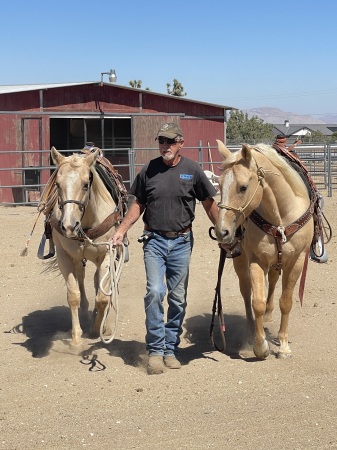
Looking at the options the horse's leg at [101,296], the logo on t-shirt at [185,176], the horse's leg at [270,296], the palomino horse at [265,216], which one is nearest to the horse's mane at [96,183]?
the horse's leg at [101,296]

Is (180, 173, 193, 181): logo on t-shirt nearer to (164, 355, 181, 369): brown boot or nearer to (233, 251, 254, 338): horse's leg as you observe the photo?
(233, 251, 254, 338): horse's leg

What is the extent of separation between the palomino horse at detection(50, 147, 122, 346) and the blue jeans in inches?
16.8

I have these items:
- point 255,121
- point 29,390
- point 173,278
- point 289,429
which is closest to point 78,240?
point 173,278

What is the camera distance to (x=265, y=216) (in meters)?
5.44

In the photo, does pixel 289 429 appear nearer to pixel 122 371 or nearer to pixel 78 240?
pixel 122 371

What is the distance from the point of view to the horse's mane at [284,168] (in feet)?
17.9

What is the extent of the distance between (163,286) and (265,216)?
94 centimetres

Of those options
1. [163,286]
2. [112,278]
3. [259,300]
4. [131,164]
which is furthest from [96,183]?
[131,164]

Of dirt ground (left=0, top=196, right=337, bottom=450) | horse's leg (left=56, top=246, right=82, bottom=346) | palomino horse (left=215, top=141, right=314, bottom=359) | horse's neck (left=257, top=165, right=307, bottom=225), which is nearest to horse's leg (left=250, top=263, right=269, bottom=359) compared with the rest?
palomino horse (left=215, top=141, right=314, bottom=359)

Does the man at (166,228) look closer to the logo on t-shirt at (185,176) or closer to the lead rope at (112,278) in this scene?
the logo on t-shirt at (185,176)

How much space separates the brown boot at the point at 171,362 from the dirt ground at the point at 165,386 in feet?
0.17

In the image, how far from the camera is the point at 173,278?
18.4ft

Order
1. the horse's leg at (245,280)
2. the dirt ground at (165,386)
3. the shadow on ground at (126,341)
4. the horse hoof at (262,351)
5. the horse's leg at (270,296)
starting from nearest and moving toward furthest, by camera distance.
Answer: the dirt ground at (165,386), the horse hoof at (262,351), the shadow on ground at (126,341), the horse's leg at (245,280), the horse's leg at (270,296)

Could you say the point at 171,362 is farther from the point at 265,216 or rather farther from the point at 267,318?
the point at 267,318
